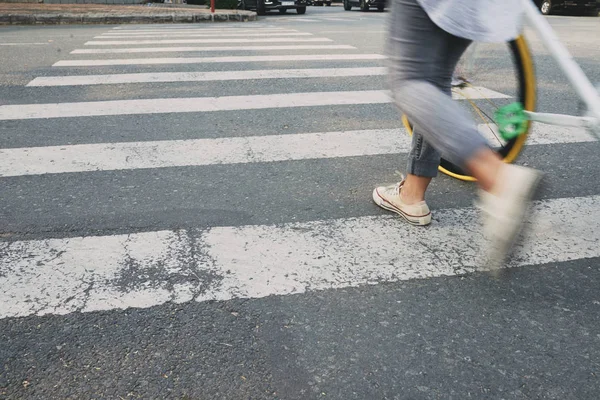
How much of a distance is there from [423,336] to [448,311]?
18cm

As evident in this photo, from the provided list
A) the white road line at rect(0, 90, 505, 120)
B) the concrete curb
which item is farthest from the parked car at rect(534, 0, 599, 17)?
the white road line at rect(0, 90, 505, 120)

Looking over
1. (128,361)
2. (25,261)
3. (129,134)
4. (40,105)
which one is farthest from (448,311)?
(40,105)

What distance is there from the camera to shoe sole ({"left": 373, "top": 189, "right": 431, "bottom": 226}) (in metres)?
2.74

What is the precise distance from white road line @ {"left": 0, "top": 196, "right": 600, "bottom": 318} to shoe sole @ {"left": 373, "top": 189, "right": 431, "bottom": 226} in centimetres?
4

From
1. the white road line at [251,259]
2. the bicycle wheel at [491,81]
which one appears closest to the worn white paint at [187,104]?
the bicycle wheel at [491,81]

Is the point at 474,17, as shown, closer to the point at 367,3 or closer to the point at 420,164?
the point at 420,164

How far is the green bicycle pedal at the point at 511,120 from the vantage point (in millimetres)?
2758

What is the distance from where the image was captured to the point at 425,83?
79.5 inches

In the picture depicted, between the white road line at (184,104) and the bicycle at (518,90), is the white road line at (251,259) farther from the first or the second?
the white road line at (184,104)

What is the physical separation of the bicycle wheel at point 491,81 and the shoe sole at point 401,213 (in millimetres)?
286

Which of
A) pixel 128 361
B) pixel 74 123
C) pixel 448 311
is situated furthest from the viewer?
pixel 74 123

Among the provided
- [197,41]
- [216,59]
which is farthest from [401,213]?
[197,41]

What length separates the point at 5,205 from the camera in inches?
117

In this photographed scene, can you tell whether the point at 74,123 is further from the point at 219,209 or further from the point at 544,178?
the point at 544,178
